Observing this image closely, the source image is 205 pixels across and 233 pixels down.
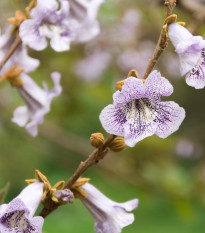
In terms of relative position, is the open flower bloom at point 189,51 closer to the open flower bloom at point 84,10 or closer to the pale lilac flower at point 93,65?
the open flower bloom at point 84,10

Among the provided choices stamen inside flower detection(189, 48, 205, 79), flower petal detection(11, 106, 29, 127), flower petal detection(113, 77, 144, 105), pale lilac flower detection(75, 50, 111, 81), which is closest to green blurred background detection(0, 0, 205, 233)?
pale lilac flower detection(75, 50, 111, 81)

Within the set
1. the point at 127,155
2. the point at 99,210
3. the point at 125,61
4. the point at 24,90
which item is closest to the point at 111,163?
the point at 127,155

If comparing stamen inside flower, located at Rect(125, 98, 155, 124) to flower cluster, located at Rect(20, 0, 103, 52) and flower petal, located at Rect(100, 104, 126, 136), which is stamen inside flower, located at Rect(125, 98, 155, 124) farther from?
flower cluster, located at Rect(20, 0, 103, 52)

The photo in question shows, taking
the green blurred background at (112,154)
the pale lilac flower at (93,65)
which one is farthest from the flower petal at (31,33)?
the pale lilac flower at (93,65)

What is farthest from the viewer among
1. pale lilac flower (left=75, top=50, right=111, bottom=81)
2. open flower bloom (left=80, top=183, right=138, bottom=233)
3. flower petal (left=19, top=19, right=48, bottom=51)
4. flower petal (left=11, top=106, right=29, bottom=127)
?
pale lilac flower (left=75, top=50, right=111, bottom=81)

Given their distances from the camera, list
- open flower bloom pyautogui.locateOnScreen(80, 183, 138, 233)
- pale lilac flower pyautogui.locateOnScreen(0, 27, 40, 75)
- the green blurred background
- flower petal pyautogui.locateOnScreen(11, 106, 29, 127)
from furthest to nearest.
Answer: the green blurred background
flower petal pyautogui.locateOnScreen(11, 106, 29, 127)
pale lilac flower pyautogui.locateOnScreen(0, 27, 40, 75)
open flower bloom pyautogui.locateOnScreen(80, 183, 138, 233)

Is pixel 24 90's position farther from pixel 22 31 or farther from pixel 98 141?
pixel 98 141

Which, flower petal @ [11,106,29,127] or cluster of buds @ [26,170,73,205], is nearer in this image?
cluster of buds @ [26,170,73,205]

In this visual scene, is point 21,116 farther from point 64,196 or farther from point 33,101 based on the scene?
point 64,196
